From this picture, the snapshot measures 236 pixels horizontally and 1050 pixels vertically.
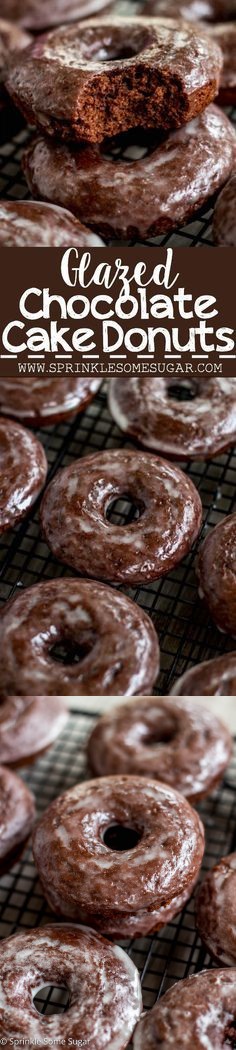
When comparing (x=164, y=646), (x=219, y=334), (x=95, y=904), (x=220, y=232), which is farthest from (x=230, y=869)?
(x=220, y=232)

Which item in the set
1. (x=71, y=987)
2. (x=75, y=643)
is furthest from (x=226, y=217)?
(x=71, y=987)

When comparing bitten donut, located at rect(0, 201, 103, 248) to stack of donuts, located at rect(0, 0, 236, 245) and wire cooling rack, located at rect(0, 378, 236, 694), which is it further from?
wire cooling rack, located at rect(0, 378, 236, 694)

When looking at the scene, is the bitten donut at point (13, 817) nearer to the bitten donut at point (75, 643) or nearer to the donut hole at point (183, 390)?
the bitten donut at point (75, 643)

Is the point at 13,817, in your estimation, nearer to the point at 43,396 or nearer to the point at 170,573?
the point at 170,573

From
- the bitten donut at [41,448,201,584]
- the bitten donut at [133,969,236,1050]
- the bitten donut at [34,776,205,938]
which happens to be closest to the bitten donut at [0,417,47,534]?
the bitten donut at [41,448,201,584]

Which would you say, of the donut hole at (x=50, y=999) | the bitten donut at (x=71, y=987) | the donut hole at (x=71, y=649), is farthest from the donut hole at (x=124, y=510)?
the donut hole at (x=50, y=999)

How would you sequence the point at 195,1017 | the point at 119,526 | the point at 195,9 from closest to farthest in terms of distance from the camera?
the point at 195,1017 → the point at 119,526 → the point at 195,9

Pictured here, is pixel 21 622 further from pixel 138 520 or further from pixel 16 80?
pixel 16 80
